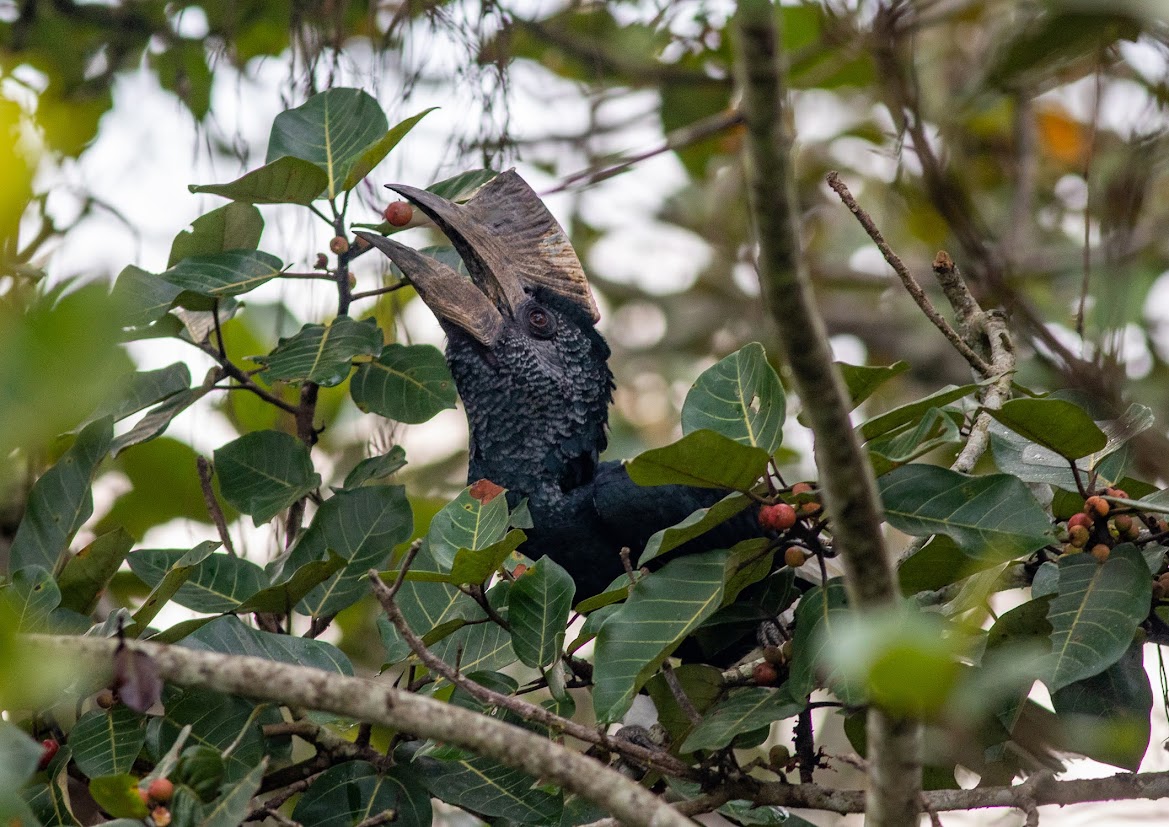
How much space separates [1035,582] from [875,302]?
330cm

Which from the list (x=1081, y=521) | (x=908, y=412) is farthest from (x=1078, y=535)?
(x=908, y=412)

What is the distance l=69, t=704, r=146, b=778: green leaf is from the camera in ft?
5.24

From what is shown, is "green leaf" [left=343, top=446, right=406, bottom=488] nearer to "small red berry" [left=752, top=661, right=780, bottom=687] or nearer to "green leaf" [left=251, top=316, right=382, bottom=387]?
"green leaf" [left=251, top=316, right=382, bottom=387]

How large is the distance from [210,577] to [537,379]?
0.77m

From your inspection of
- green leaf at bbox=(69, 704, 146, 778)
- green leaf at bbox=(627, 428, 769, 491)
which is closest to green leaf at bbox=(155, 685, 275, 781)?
green leaf at bbox=(69, 704, 146, 778)

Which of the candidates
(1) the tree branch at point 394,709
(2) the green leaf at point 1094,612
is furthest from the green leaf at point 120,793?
(2) the green leaf at point 1094,612

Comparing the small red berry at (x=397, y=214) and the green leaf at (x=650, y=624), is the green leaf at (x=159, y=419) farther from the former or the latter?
the green leaf at (x=650, y=624)

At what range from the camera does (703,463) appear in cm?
147

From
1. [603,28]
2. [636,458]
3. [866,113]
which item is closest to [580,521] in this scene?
[636,458]

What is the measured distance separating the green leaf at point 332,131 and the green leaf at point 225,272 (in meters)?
0.15

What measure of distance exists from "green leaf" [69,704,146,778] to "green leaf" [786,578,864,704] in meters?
0.84

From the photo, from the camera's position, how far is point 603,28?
4000 millimetres

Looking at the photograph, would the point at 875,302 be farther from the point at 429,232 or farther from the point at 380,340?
the point at 380,340

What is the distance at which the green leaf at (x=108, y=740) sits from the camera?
1599 millimetres
